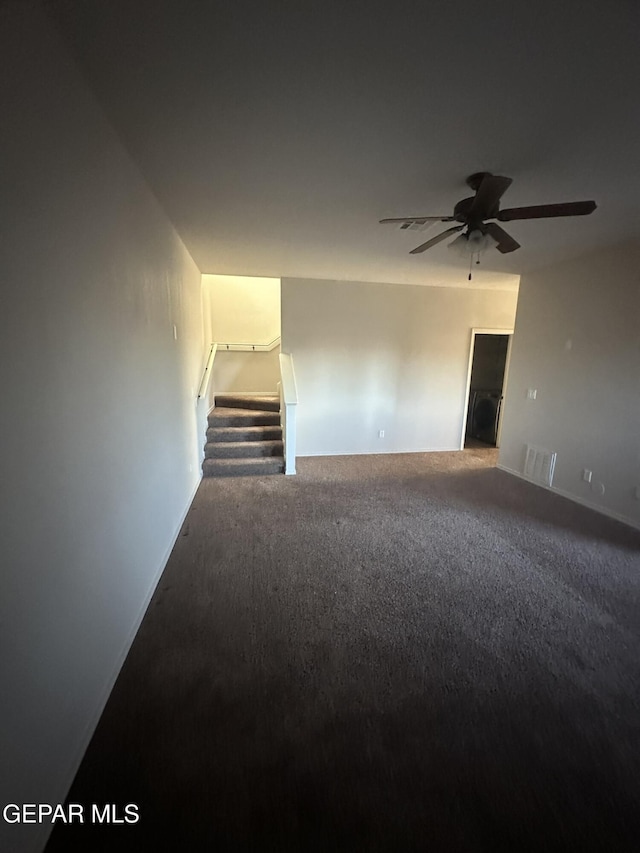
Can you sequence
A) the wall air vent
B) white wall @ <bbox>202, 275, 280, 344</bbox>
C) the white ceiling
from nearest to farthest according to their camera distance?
the white ceiling → the wall air vent → white wall @ <bbox>202, 275, 280, 344</bbox>

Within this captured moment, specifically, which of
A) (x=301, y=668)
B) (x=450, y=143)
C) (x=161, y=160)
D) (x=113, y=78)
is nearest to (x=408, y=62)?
(x=450, y=143)

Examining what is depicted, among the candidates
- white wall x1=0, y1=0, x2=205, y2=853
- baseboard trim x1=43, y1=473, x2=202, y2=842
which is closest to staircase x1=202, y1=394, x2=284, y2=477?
baseboard trim x1=43, y1=473, x2=202, y2=842

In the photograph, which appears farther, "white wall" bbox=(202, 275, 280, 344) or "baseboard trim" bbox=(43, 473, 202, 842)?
"white wall" bbox=(202, 275, 280, 344)

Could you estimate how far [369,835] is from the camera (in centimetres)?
116

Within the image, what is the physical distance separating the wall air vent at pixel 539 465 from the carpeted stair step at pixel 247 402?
11.1 ft

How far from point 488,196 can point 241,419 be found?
147 inches

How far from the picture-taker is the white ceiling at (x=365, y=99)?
1.14 meters

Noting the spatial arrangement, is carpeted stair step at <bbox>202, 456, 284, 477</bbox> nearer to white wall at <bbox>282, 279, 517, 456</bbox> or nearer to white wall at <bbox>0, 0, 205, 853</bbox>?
white wall at <bbox>282, 279, 517, 456</bbox>

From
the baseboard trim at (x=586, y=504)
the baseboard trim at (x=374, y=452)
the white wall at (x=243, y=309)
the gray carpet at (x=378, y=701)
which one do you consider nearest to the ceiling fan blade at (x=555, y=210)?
the gray carpet at (x=378, y=701)

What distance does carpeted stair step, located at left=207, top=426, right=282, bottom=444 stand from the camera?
4.74 m

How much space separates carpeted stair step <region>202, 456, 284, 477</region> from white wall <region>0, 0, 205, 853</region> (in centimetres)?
235

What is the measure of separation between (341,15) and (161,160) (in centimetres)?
130

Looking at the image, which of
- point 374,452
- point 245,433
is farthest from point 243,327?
point 374,452

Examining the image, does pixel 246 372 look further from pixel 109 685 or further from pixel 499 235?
pixel 109 685
